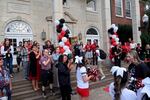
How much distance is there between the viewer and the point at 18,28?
19078mm

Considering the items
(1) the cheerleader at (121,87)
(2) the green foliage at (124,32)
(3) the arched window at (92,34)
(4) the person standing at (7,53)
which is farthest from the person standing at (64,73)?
(2) the green foliage at (124,32)

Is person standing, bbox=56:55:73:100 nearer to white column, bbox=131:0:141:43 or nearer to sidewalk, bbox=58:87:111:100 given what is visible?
sidewalk, bbox=58:87:111:100

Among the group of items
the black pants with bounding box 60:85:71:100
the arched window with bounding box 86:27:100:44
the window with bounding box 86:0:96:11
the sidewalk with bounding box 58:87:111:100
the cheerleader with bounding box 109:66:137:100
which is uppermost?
the window with bounding box 86:0:96:11

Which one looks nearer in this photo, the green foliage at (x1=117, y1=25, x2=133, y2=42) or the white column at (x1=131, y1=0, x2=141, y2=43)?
the white column at (x1=131, y1=0, x2=141, y2=43)

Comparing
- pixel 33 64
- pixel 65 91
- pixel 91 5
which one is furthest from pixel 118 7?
pixel 65 91

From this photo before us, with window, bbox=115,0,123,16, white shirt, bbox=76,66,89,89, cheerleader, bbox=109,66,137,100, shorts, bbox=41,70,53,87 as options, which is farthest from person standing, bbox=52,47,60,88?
window, bbox=115,0,123,16

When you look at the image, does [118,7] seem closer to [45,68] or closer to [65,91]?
[45,68]

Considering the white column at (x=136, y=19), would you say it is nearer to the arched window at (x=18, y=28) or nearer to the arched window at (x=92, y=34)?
the arched window at (x=92, y=34)

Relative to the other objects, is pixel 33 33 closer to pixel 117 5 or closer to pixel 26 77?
pixel 26 77

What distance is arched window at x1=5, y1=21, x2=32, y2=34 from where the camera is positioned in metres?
18.6

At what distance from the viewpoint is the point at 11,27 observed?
18703 millimetres

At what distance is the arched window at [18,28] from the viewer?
61.0 feet

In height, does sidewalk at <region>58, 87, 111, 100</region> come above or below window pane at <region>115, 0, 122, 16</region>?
below

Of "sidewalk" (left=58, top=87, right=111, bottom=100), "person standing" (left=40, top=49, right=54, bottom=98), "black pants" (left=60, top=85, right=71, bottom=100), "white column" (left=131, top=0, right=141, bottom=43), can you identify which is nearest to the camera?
"black pants" (left=60, top=85, right=71, bottom=100)
